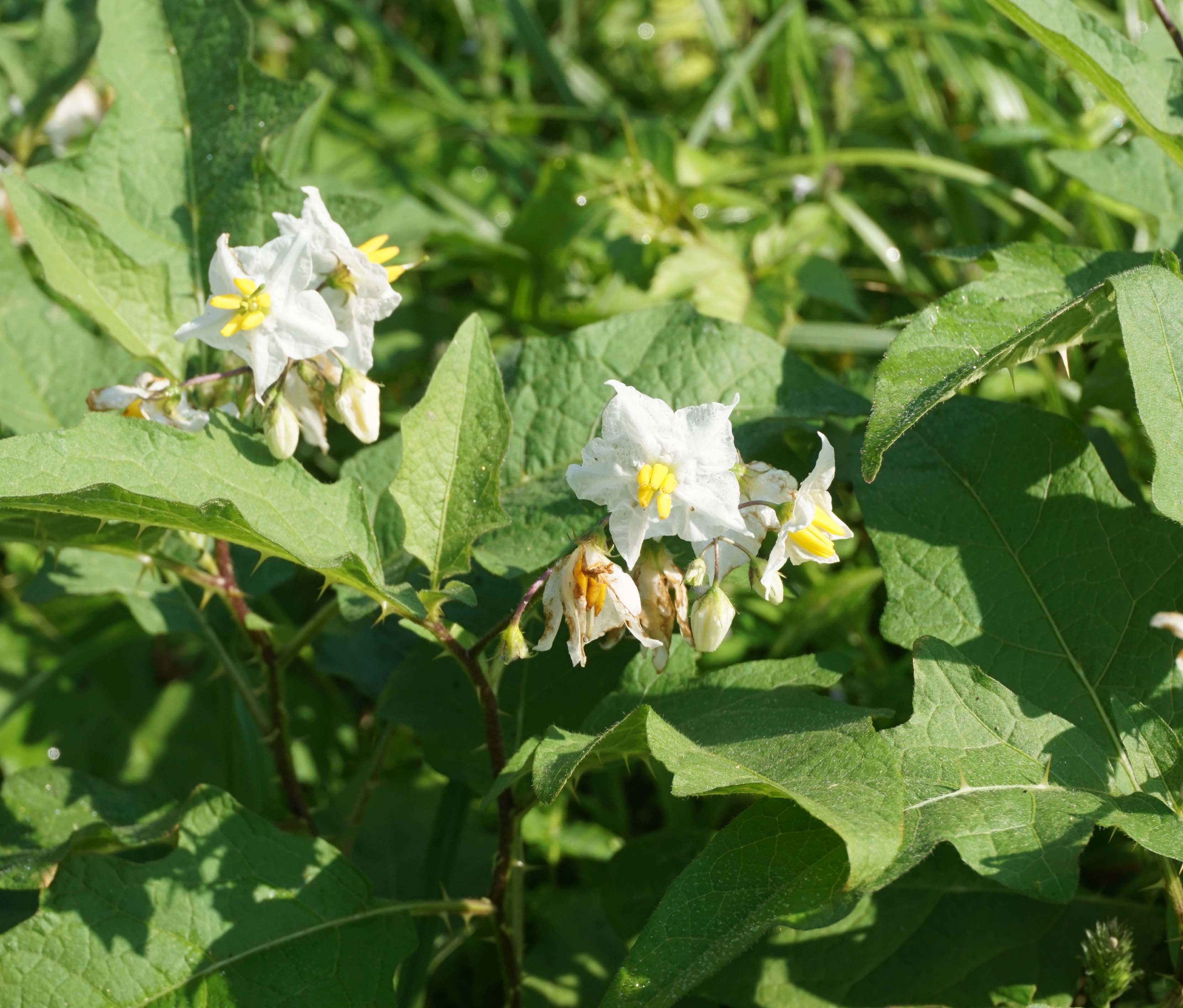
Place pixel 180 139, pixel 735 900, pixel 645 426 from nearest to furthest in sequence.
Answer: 1. pixel 735 900
2. pixel 645 426
3. pixel 180 139

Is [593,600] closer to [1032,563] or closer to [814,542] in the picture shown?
[814,542]

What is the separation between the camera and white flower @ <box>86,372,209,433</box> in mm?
1704

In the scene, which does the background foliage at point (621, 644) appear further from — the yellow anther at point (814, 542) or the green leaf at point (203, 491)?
the yellow anther at point (814, 542)

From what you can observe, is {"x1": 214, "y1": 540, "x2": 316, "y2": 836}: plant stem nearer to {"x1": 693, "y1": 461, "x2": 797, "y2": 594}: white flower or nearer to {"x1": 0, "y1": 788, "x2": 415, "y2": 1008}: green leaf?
{"x1": 0, "y1": 788, "x2": 415, "y2": 1008}: green leaf

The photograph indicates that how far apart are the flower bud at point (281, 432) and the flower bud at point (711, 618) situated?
2.18 feet

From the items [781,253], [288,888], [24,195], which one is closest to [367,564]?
[288,888]

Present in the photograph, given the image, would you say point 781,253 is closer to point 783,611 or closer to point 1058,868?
point 783,611

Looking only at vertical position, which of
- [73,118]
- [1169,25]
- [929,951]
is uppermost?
[1169,25]

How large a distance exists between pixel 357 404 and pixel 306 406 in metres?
0.09

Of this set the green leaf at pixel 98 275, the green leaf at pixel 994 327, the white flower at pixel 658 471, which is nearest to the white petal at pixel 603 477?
the white flower at pixel 658 471

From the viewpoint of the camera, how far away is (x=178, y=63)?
2158mm

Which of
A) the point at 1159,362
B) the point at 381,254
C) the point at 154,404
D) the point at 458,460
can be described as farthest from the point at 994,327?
the point at 154,404

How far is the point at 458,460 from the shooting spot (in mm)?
1687

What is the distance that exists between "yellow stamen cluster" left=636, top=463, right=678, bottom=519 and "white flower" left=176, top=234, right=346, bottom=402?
1.78 ft
